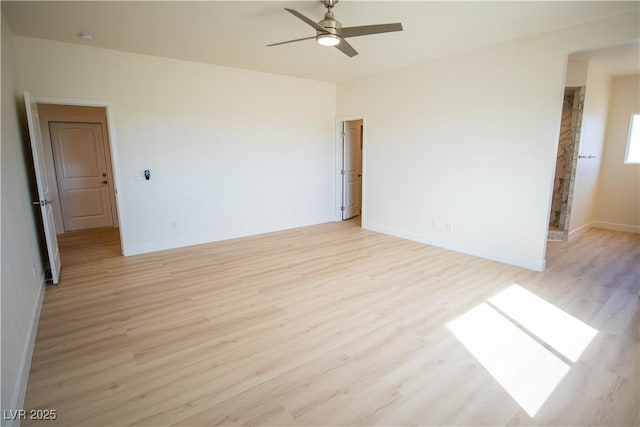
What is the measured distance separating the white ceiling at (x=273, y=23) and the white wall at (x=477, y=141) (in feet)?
0.88

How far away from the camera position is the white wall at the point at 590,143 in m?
5.08

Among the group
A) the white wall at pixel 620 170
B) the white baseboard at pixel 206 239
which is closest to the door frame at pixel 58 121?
the white baseboard at pixel 206 239

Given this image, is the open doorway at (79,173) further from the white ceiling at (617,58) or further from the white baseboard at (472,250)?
the white ceiling at (617,58)

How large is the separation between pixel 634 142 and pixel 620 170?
51 cm

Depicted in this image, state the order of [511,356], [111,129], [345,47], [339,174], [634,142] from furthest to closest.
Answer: [339,174]
[634,142]
[111,129]
[345,47]
[511,356]

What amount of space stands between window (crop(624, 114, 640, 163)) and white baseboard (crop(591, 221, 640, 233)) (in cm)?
116

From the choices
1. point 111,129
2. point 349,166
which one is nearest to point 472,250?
point 349,166

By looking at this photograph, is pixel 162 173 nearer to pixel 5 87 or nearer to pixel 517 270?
pixel 5 87

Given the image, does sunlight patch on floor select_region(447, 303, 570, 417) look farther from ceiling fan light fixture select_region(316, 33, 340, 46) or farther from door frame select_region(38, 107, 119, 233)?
door frame select_region(38, 107, 119, 233)

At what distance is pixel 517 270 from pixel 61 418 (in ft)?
14.7

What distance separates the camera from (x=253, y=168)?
5609mm

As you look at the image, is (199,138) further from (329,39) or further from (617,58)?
(617,58)

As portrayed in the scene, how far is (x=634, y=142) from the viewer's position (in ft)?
18.6

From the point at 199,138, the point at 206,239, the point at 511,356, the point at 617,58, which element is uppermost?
the point at 617,58
